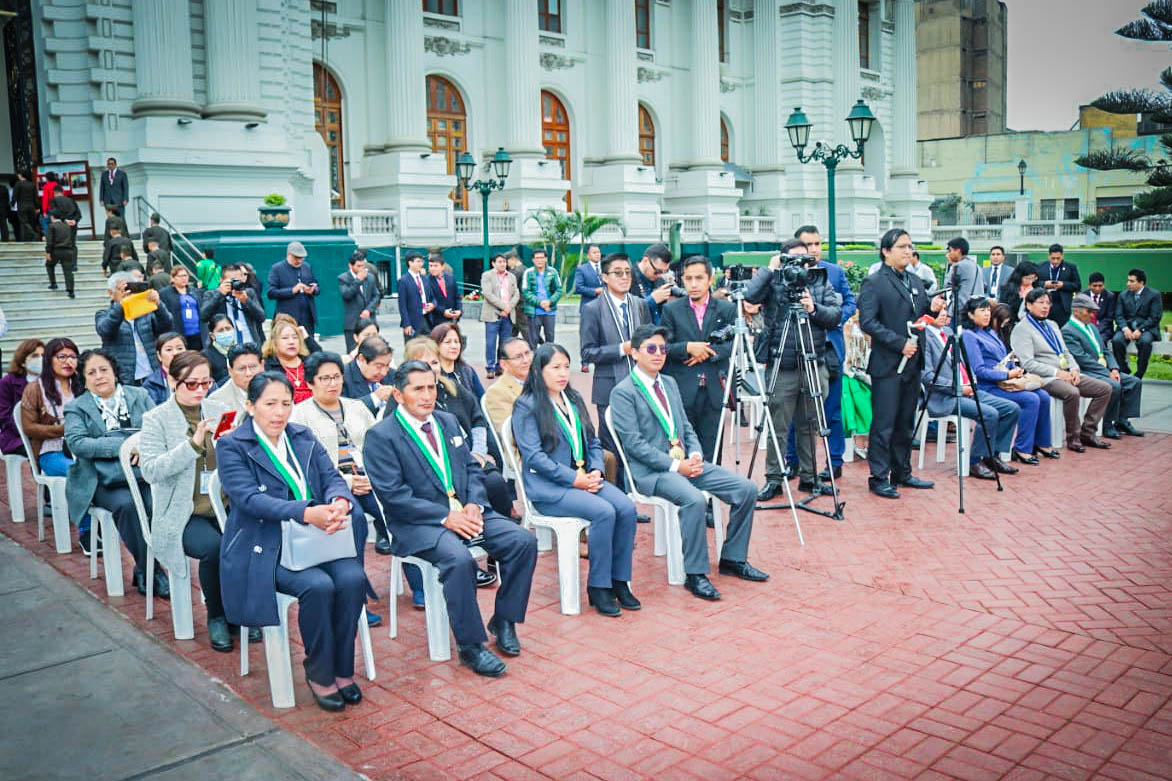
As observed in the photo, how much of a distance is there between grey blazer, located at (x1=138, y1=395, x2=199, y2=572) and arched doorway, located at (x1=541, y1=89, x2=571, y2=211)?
2980 cm

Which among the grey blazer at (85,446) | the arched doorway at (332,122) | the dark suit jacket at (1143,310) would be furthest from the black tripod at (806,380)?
the arched doorway at (332,122)

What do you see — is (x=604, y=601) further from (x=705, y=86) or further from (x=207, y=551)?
(x=705, y=86)

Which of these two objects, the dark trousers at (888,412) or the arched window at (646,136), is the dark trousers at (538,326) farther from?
the arched window at (646,136)

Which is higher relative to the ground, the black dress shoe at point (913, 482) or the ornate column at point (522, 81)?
the ornate column at point (522, 81)

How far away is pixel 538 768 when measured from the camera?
14.0 feet

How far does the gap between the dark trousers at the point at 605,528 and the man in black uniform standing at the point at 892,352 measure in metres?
3.33

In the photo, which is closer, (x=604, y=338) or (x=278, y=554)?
(x=278, y=554)

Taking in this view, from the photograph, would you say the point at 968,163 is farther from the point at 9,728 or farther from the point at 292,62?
the point at 9,728

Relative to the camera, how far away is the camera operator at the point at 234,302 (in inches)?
448

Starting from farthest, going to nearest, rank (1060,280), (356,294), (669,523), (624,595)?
(1060,280), (356,294), (669,523), (624,595)

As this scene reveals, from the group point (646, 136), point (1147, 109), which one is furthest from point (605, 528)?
point (646, 136)

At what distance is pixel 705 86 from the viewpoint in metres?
36.9

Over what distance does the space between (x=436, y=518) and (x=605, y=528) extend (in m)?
1.10

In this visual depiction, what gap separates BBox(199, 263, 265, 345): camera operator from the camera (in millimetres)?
11367
